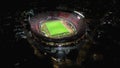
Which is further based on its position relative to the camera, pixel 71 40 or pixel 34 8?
pixel 34 8

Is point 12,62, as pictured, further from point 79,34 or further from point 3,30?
point 79,34

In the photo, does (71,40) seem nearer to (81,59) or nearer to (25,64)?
(81,59)

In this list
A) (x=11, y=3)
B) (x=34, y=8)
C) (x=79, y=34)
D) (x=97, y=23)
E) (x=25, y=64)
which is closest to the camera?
(x=25, y=64)

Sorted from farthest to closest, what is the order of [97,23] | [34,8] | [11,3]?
[11,3]
[34,8]
[97,23]

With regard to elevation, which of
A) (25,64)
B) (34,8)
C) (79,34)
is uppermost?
(34,8)

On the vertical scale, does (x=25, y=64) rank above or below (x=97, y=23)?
below

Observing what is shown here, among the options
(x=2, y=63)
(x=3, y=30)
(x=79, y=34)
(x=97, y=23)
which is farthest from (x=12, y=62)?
(x=97, y=23)
